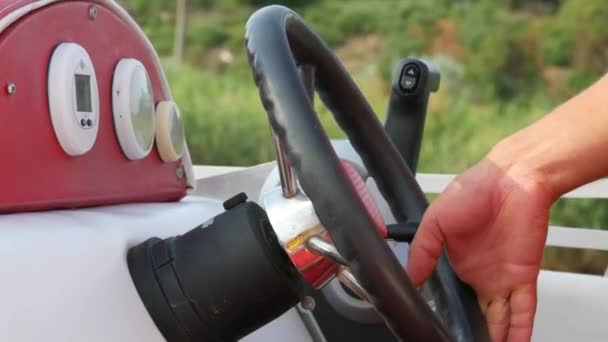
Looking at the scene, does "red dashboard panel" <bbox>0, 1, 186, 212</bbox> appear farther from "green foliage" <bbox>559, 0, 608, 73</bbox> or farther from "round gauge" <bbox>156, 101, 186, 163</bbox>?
"green foliage" <bbox>559, 0, 608, 73</bbox>

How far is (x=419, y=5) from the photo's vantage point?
5305 mm

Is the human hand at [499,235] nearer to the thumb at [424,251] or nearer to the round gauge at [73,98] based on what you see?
the thumb at [424,251]

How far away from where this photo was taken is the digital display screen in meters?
0.84

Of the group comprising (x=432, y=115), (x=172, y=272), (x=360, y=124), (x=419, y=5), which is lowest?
(x=432, y=115)

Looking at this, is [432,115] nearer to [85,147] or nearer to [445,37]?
[445,37]

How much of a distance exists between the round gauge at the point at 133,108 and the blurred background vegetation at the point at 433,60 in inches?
110

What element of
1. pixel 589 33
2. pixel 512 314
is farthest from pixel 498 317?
pixel 589 33

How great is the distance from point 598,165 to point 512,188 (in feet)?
0.29

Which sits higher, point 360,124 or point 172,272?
point 360,124

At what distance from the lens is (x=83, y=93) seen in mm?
854

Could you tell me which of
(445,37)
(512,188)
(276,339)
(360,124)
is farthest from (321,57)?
(445,37)

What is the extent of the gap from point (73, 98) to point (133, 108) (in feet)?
0.43

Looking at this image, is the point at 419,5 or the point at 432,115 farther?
the point at 419,5

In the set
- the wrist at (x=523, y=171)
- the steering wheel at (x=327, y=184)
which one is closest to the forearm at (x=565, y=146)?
the wrist at (x=523, y=171)
